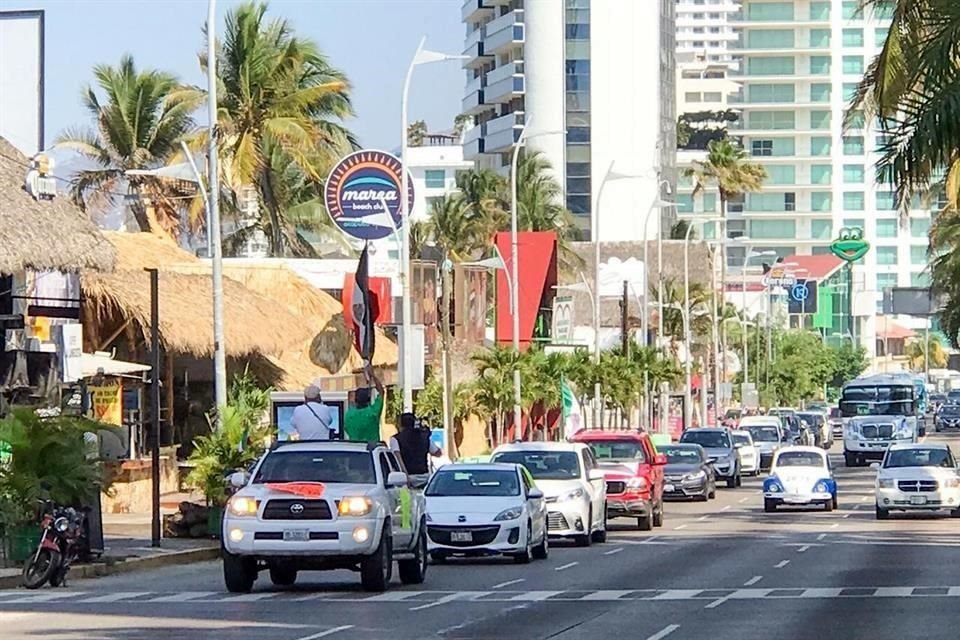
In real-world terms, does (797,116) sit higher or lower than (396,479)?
higher

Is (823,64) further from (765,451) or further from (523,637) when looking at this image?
(523,637)

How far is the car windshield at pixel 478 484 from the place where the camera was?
28422mm

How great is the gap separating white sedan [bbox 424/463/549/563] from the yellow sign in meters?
10.3

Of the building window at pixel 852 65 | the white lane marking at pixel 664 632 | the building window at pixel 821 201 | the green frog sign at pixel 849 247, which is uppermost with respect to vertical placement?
the building window at pixel 852 65

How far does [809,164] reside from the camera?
605ft

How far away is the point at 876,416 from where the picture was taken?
79.1 metres

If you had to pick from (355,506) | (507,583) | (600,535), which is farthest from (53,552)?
(600,535)

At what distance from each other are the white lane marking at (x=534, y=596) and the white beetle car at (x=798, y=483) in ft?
77.7

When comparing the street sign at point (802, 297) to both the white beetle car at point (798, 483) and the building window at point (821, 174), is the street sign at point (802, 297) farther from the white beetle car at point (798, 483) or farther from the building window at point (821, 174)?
the white beetle car at point (798, 483)

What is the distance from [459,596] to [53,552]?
474cm

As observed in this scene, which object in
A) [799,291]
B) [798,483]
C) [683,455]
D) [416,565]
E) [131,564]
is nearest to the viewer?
[416,565]

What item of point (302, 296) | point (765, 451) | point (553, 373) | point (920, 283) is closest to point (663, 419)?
point (765, 451)

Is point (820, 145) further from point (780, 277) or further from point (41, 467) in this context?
point (41, 467)

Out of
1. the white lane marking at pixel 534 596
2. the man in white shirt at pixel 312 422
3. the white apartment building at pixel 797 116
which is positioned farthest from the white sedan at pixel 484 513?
the white apartment building at pixel 797 116
